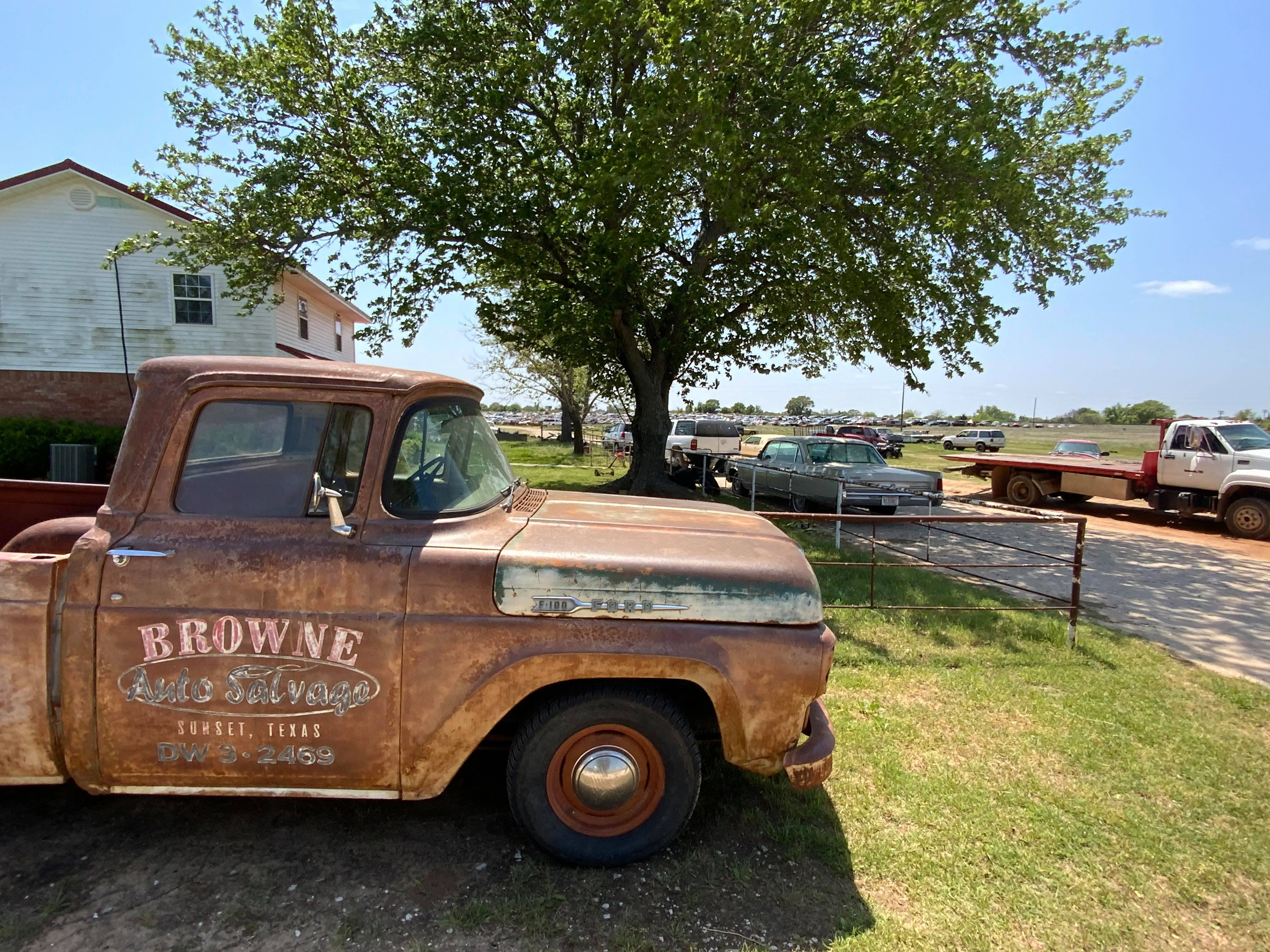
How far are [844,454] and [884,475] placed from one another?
1564 mm

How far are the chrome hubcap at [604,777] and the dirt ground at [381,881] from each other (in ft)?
→ 1.06

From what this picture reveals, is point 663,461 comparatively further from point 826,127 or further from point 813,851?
point 813,851

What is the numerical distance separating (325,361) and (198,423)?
550mm

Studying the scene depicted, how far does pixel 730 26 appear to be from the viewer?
966cm

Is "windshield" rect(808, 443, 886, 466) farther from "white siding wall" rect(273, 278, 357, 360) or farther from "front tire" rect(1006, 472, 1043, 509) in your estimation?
"white siding wall" rect(273, 278, 357, 360)

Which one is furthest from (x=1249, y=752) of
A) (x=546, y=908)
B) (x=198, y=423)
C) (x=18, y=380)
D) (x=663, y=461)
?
(x=18, y=380)

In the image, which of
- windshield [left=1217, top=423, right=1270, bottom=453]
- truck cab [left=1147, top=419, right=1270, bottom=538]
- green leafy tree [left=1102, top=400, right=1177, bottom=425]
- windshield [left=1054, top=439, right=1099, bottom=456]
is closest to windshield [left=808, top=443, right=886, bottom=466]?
truck cab [left=1147, top=419, right=1270, bottom=538]

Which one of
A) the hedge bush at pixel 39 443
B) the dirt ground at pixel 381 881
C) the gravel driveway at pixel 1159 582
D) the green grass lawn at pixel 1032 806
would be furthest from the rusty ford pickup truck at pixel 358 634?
the hedge bush at pixel 39 443

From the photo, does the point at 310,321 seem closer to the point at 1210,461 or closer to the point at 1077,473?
the point at 1077,473

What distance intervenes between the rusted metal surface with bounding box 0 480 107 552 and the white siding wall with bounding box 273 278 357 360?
14317 mm

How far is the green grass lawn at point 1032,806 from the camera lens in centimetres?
278

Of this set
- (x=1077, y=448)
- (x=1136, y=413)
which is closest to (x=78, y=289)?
(x=1077, y=448)

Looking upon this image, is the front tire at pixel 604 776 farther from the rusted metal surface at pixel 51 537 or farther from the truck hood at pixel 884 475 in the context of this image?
the truck hood at pixel 884 475

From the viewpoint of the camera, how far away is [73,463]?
5.31 metres
